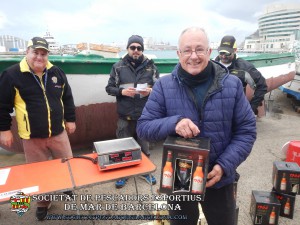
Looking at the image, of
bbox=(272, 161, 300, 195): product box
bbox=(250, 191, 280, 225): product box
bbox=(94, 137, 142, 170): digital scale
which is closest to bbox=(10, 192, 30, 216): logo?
bbox=(94, 137, 142, 170): digital scale

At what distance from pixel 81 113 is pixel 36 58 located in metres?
1.93

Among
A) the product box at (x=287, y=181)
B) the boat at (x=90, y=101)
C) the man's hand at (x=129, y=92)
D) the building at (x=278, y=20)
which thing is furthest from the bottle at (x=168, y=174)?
the building at (x=278, y=20)

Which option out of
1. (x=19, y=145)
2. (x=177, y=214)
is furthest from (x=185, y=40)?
(x=19, y=145)

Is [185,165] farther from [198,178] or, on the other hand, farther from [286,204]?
[286,204]

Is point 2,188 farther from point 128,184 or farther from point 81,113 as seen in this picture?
point 81,113

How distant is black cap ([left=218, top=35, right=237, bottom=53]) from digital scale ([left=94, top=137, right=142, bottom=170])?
211 centimetres

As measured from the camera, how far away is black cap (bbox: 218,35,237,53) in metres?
3.44

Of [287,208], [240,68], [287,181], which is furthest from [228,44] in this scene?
[287,208]

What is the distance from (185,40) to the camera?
1466mm

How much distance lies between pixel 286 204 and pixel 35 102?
3.24 metres

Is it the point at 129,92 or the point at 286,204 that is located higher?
the point at 129,92

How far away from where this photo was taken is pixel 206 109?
1.51 metres

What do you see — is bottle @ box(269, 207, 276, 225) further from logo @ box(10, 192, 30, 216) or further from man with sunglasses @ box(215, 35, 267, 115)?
logo @ box(10, 192, 30, 216)

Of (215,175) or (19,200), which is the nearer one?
(215,175)
